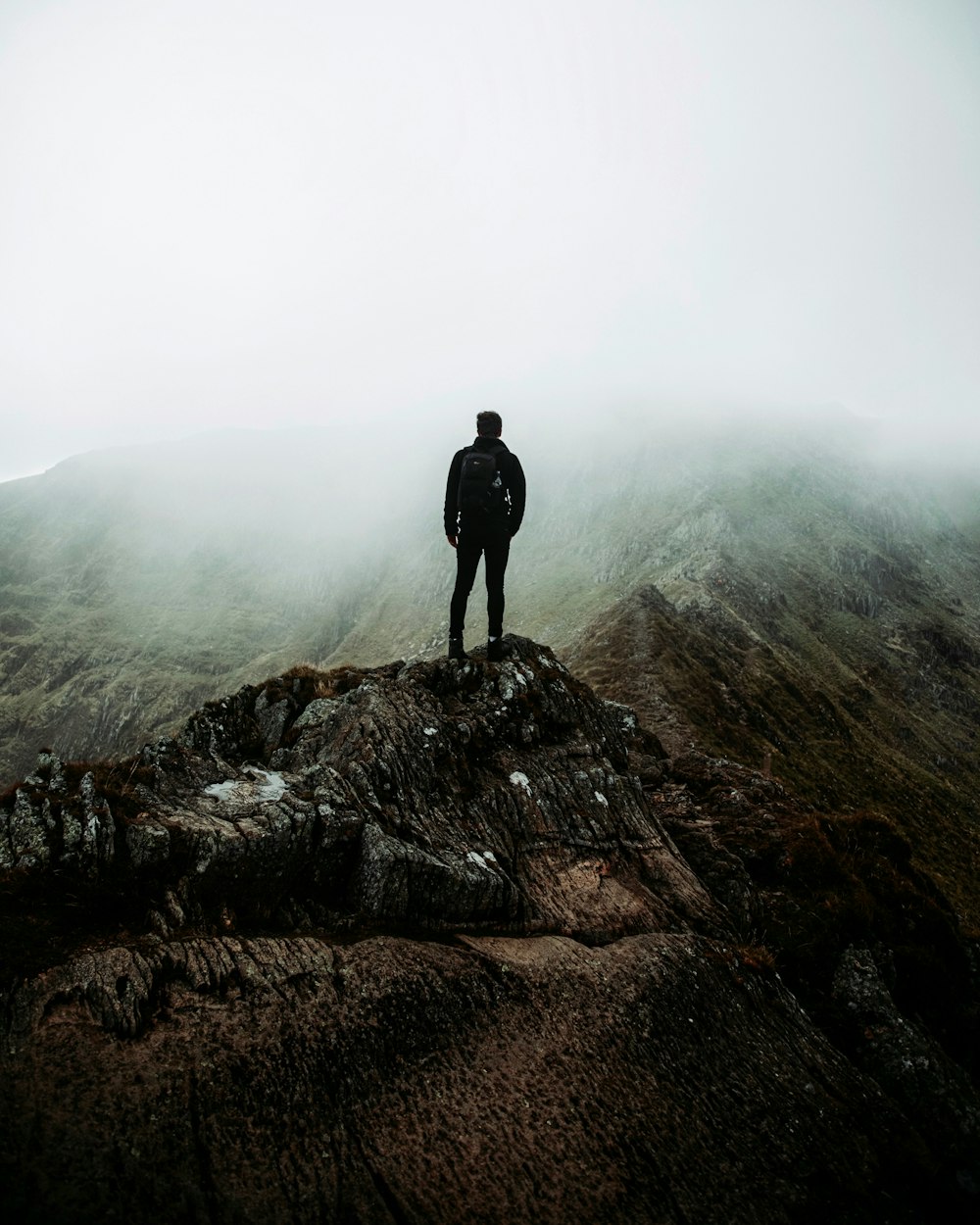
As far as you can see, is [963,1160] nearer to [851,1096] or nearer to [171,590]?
[851,1096]

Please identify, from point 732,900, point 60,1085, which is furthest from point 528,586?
point 60,1085

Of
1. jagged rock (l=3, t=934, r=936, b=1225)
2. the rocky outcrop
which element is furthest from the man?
jagged rock (l=3, t=934, r=936, b=1225)

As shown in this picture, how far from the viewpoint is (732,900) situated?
13.7 metres

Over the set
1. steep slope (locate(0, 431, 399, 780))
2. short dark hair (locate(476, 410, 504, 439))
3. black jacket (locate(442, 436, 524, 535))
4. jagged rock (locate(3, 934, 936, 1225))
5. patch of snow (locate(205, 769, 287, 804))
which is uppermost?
short dark hair (locate(476, 410, 504, 439))

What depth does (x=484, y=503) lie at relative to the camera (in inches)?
570

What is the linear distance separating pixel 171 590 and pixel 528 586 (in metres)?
106

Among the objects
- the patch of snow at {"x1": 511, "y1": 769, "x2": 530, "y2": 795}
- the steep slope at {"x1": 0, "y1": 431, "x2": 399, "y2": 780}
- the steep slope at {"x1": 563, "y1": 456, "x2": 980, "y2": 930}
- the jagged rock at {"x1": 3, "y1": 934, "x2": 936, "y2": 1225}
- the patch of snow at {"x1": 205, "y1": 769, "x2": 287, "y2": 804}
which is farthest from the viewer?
the steep slope at {"x1": 0, "y1": 431, "x2": 399, "y2": 780}

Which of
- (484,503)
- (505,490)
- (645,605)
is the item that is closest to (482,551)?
(484,503)

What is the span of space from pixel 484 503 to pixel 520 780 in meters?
6.62

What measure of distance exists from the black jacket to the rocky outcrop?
15.9 feet

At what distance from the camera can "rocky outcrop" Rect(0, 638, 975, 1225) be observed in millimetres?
6191

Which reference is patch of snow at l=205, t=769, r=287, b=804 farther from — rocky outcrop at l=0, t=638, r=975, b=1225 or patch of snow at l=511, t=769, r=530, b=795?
patch of snow at l=511, t=769, r=530, b=795

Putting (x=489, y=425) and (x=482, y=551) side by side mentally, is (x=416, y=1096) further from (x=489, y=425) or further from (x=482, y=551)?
(x=489, y=425)

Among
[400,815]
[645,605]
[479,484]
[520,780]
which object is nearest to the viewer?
[400,815]
